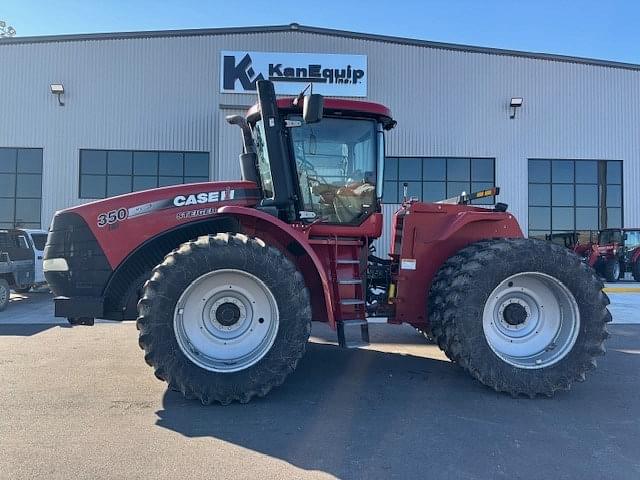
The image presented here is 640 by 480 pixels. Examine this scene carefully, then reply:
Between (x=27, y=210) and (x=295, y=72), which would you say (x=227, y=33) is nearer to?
(x=295, y=72)

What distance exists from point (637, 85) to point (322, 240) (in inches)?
829

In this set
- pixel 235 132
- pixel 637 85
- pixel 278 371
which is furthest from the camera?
pixel 637 85

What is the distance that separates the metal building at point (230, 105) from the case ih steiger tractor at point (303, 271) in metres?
13.0

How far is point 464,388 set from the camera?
503 centimetres

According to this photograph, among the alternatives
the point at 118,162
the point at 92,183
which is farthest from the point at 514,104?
the point at 92,183

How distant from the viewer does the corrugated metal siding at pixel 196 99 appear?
1872 cm

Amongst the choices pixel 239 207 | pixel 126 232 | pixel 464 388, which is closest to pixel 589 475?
pixel 464 388

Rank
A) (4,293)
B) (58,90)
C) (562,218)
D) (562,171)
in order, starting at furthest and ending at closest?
(562,218)
(562,171)
(58,90)
(4,293)

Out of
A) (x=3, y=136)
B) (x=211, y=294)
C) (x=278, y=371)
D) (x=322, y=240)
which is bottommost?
(x=278, y=371)

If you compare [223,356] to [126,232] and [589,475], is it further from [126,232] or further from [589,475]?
[589,475]

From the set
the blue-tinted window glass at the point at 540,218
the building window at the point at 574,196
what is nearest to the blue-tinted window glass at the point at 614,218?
the building window at the point at 574,196

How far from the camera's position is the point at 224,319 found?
475cm

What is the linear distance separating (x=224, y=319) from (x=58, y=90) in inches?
688

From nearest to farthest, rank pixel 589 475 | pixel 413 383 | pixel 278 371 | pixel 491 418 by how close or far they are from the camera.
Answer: pixel 589 475 < pixel 491 418 < pixel 278 371 < pixel 413 383
